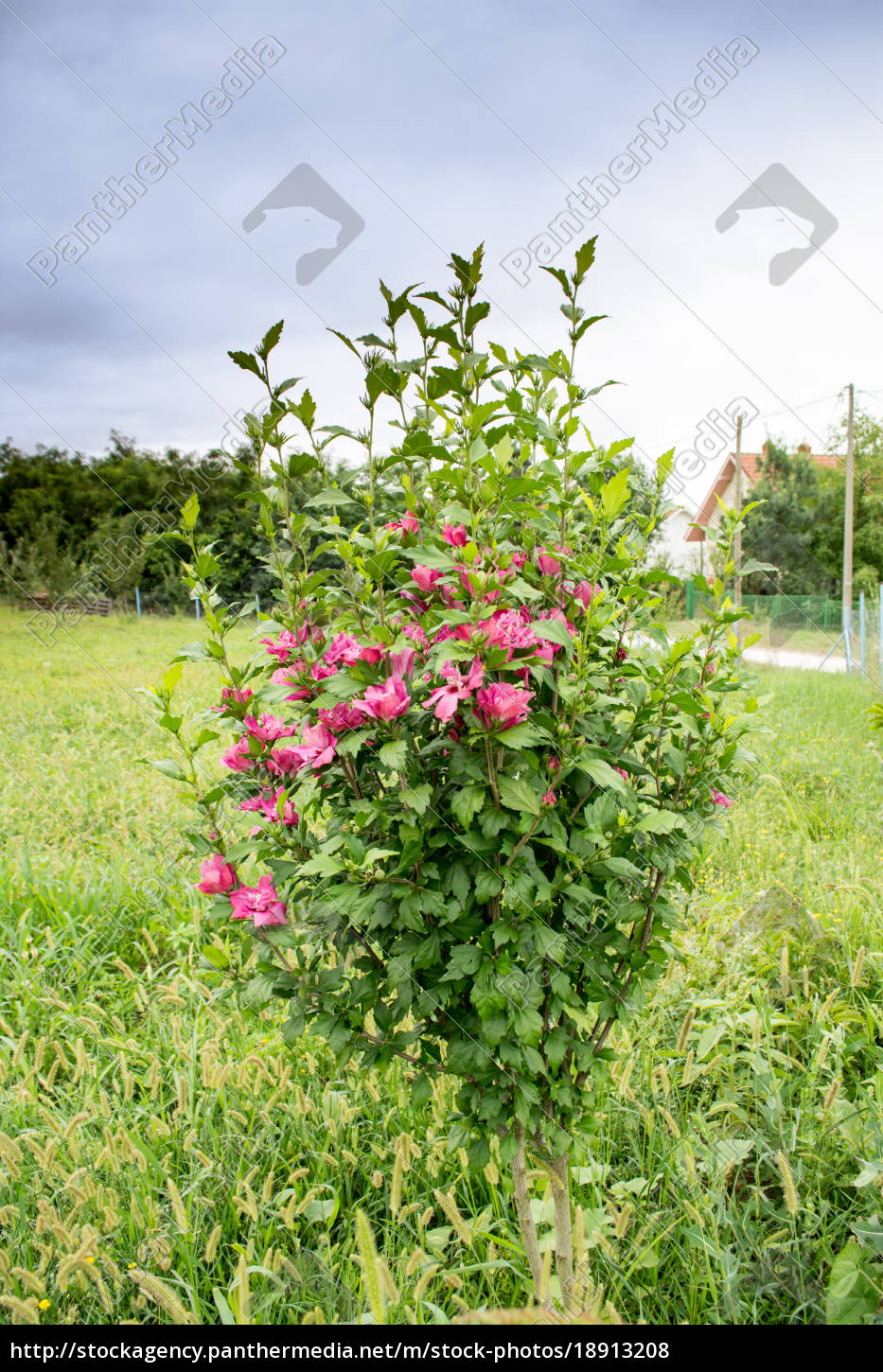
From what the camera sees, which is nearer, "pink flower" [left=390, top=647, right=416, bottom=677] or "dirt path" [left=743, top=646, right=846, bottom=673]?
"pink flower" [left=390, top=647, right=416, bottom=677]

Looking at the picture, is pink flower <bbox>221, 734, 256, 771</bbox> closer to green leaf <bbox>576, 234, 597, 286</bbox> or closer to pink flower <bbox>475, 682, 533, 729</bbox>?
pink flower <bbox>475, 682, 533, 729</bbox>

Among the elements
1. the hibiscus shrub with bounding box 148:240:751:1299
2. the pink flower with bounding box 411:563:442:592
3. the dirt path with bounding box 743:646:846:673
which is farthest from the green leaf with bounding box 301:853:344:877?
the dirt path with bounding box 743:646:846:673

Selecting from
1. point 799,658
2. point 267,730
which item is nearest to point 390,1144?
point 267,730

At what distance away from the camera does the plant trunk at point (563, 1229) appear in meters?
1.72

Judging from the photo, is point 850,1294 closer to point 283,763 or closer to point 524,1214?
point 524,1214

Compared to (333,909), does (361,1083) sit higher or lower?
lower

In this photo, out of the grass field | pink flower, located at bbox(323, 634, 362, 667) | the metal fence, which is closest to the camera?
pink flower, located at bbox(323, 634, 362, 667)

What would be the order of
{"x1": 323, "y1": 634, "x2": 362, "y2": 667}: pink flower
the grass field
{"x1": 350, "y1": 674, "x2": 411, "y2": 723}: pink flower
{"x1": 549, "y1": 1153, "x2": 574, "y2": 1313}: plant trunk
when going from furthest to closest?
the grass field < {"x1": 549, "y1": 1153, "x2": 574, "y2": 1313}: plant trunk < {"x1": 323, "y1": 634, "x2": 362, "y2": 667}: pink flower < {"x1": 350, "y1": 674, "x2": 411, "y2": 723}: pink flower

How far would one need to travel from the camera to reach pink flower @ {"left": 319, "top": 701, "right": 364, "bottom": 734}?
1.46 m

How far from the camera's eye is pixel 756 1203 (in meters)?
2.05
